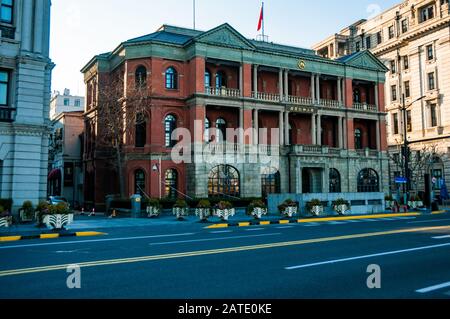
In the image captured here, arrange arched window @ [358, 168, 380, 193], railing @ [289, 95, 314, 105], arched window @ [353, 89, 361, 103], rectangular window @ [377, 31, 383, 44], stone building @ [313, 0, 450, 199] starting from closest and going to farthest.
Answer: railing @ [289, 95, 314, 105] < arched window @ [358, 168, 380, 193] < arched window @ [353, 89, 361, 103] < stone building @ [313, 0, 450, 199] < rectangular window @ [377, 31, 383, 44]

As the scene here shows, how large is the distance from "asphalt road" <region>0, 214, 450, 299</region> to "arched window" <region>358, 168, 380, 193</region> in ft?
101

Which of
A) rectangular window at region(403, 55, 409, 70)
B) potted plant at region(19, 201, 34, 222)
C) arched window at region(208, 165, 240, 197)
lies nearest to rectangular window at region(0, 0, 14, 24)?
potted plant at region(19, 201, 34, 222)

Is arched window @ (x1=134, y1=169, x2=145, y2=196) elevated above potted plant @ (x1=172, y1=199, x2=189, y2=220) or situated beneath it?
elevated above

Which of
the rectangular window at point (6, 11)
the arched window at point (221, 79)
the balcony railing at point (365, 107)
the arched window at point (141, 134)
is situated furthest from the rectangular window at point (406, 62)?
the rectangular window at point (6, 11)

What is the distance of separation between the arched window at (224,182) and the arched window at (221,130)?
3756 mm

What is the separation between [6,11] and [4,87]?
458 centimetres

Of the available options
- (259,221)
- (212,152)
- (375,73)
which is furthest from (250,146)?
(375,73)

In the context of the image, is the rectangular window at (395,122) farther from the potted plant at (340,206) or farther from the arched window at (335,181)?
the potted plant at (340,206)

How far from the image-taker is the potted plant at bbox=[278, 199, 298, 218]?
26.5 m

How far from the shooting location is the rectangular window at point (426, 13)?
53.3 m

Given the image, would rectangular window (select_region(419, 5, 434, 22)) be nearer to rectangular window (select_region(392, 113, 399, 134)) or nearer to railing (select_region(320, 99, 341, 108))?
rectangular window (select_region(392, 113, 399, 134))

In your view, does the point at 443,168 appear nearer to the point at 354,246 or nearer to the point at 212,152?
the point at 212,152

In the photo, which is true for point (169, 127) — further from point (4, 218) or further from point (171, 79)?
point (4, 218)

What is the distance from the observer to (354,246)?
1254cm
